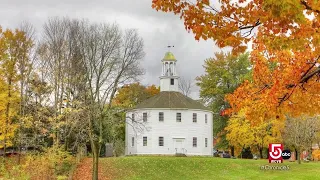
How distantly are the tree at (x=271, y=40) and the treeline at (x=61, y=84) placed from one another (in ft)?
50.1

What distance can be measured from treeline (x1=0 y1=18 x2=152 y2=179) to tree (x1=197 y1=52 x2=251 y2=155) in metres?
A: 16.6

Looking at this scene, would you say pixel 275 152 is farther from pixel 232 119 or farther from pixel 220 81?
pixel 220 81

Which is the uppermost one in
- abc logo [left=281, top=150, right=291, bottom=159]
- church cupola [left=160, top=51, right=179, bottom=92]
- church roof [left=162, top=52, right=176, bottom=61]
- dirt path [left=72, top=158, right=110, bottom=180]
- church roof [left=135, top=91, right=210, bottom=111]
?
church roof [left=162, top=52, right=176, bottom=61]

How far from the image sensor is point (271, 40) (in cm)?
756

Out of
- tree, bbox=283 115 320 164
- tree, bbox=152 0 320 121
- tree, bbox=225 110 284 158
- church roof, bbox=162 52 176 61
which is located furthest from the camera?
church roof, bbox=162 52 176 61

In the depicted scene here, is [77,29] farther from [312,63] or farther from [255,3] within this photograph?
[255,3]

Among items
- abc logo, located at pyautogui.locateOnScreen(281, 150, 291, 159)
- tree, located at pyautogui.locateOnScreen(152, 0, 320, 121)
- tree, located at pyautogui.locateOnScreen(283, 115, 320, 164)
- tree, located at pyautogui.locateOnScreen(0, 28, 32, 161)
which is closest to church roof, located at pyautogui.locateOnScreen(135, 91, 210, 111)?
tree, located at pyautogui.locateOnScreen(283, 115, 320, 164)

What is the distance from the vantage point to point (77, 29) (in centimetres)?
3722

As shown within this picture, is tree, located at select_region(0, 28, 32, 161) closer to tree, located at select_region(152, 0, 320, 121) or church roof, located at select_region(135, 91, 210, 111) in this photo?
church roof, located at select_region(135, 91, 210, 111)

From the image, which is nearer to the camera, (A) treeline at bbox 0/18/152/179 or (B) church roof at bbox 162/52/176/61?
(A) treeline at bbox 0/18/152/179

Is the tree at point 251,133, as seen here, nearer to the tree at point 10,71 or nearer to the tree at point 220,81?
the tree at point 220,81

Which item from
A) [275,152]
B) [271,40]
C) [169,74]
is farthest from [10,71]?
[271,40]

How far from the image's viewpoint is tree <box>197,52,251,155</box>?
180ft

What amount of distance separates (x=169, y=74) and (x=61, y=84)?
21.9 m
